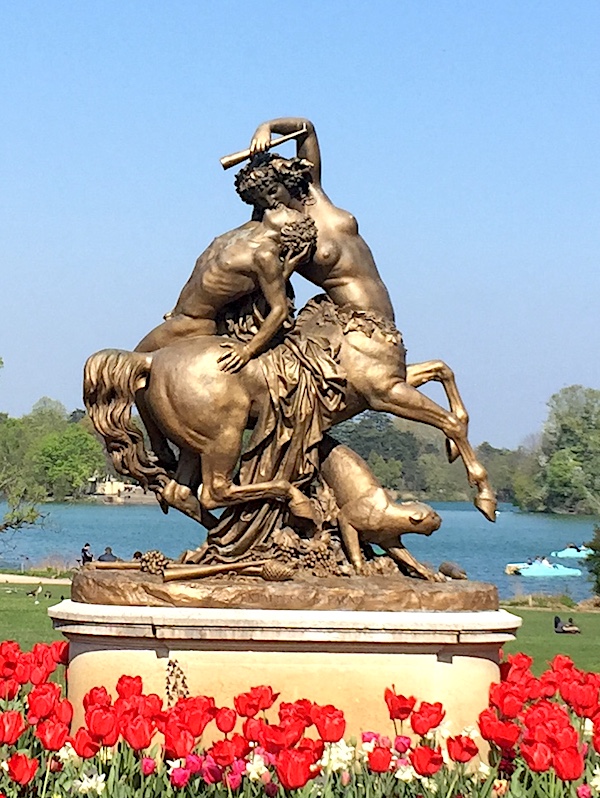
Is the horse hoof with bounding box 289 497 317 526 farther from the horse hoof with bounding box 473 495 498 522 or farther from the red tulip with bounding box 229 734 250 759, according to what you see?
the red tulip with bounding box 229 734 250 759

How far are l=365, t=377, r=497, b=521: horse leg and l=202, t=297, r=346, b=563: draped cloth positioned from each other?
0.22 meters

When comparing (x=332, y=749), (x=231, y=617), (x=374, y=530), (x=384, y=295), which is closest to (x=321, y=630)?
(x=231, y=617)

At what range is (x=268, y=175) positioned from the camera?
7109 mm

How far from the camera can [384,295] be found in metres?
7.34

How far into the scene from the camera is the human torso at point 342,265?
724 centimetres

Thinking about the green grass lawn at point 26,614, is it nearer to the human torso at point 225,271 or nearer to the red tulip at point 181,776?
the human torso at point 225,271

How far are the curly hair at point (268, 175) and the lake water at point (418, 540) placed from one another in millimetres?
16550

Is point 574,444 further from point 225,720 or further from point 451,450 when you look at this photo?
point 225,720

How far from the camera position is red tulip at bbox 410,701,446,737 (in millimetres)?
4945

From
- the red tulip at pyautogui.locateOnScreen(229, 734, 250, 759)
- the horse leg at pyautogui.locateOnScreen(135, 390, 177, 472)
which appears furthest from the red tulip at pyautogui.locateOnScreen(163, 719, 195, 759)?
the horse leg at pyautogui.locateOnScreen(135, 390, 177, 472)

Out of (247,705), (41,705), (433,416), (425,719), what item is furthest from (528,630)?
(41,705)

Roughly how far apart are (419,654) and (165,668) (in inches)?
47.4

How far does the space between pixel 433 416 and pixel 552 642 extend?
767 cm

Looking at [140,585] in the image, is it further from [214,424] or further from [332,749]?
[332,749]
